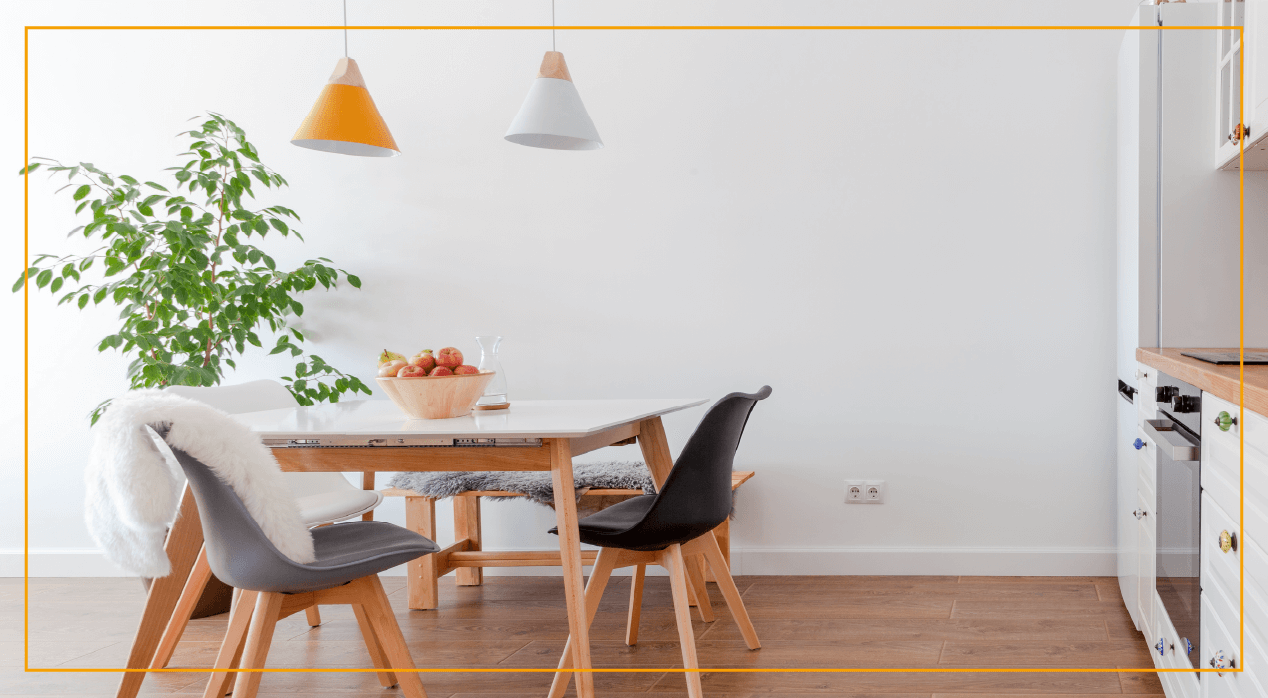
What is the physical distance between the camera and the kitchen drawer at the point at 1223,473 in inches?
55.1

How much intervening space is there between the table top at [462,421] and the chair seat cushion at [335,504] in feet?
0.86

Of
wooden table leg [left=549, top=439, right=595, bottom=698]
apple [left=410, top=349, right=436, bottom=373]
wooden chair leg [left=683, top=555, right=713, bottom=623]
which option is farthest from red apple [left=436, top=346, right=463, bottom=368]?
wooden chair leg [left=683, top=555, right=713, bottom=623]

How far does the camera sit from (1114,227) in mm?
3068

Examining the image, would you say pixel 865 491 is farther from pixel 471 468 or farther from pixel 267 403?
pixel 267 403

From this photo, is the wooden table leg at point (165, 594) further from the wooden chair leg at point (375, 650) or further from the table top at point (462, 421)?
the wooden chair leg at point (375, 650)

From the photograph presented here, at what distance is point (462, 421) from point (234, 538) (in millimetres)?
571

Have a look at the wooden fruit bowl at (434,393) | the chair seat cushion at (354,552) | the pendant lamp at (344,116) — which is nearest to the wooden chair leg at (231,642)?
the chair seat cushion at (354,552)

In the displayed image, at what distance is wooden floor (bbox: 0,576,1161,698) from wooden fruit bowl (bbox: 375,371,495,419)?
26.4 inches

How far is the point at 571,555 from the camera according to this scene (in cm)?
191

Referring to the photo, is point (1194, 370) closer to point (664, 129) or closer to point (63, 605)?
point (664, 129)

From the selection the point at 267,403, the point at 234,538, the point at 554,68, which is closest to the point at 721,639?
the point at 234,538

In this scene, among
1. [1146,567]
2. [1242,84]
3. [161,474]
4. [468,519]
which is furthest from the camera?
[468,519]

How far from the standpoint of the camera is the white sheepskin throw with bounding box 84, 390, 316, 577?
1.61 metres

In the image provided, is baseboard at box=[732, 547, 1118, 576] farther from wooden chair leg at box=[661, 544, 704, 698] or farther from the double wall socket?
wooden chair leg at box=[661, 544, 704, 698]
